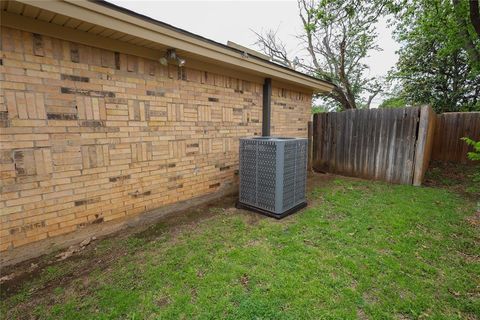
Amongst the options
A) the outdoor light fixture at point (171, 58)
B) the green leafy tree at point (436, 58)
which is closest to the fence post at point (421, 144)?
the green leafy tree at point (436, 58)

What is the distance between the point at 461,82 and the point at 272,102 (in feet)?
33.2

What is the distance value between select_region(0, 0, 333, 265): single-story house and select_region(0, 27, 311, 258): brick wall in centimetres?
1

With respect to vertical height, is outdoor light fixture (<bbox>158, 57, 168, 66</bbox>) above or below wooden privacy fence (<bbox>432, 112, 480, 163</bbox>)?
above

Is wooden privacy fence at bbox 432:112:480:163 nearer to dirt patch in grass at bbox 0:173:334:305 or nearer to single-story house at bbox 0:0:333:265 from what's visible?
single-story house at bbox 0:0:333:265

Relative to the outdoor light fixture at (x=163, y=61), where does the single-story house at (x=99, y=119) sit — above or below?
below

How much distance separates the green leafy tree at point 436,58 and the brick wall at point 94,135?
847 cm

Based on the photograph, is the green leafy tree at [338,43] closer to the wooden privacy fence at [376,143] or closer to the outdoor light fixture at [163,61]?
the wooden privacy fence at [376,143]

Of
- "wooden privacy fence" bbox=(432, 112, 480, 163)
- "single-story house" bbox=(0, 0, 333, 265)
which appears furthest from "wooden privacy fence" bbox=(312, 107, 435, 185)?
"single-story house" bbox=(0, 0, 333, 265)

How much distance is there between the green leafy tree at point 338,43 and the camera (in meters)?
9.24

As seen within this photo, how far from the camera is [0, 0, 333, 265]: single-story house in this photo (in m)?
2.28

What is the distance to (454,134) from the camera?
6.94 meters

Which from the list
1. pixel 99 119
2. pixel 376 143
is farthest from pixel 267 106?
pixel 99 119

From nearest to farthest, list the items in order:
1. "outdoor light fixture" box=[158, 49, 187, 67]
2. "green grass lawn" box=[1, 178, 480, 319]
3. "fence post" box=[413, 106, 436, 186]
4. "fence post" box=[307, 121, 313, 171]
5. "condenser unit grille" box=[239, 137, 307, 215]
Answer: "green grass lawn" box=[1, 178, 480, 319]
"outdoor light fixture" box=[158, 49, 187, 67]
"condenser unit grille" box=[239, 137, 307, 215]
"fence post" box=[413, 106, 436, 186]
"fence post" box=[307, 121, 313, 171]

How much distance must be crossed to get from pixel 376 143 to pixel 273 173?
3864 millimetres
